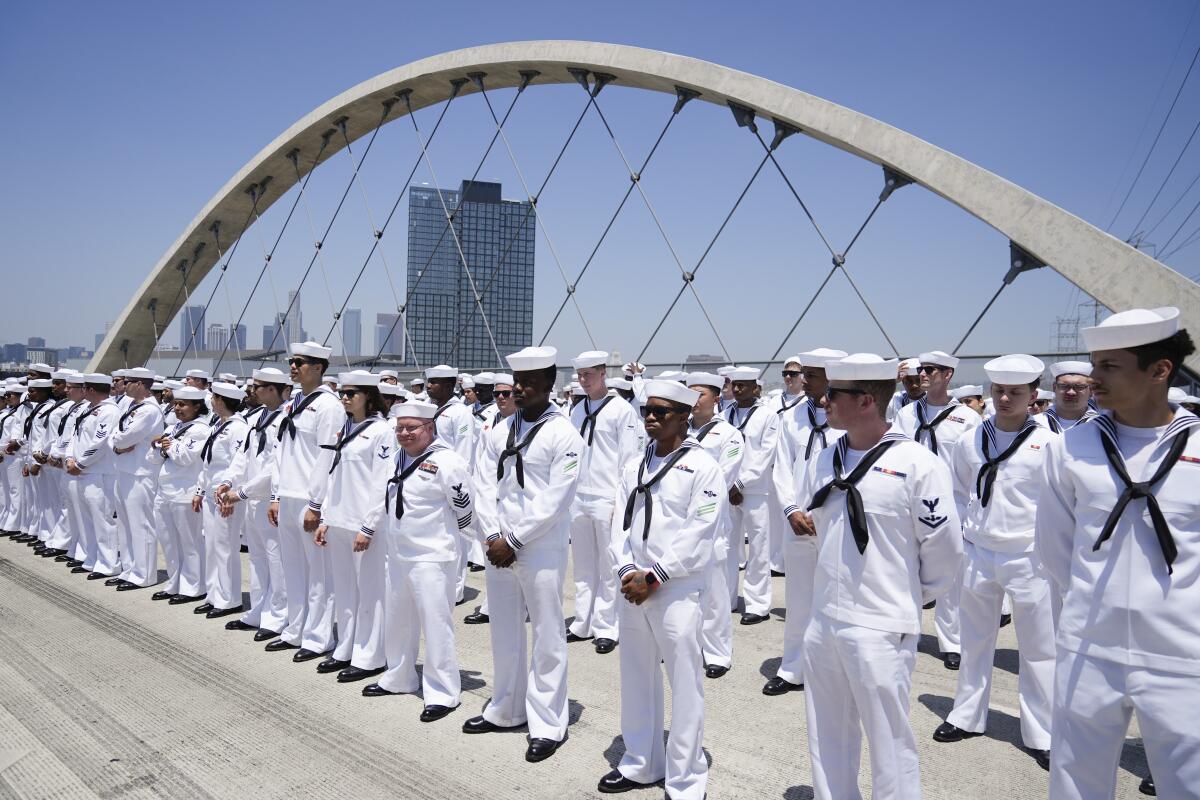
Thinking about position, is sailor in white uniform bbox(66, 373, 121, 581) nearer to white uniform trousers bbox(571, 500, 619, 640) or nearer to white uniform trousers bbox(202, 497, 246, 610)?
white uniform trousers bbox(202, 497, 246, 610)

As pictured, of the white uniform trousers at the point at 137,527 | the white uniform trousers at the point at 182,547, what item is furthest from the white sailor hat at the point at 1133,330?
the white uniform trousers at the point at 137,527

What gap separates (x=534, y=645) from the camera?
4.52 m

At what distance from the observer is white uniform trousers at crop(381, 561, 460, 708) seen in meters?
4.94

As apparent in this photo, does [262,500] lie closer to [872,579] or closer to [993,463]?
[872,579]

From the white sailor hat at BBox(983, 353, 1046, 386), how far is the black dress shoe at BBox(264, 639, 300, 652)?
5478 millimetres

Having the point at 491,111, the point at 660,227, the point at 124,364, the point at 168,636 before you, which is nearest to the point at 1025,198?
the point at 660,227

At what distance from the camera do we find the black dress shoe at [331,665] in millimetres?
5768

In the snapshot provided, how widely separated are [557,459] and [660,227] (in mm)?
11647

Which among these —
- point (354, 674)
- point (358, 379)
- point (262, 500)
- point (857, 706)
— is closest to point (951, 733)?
point (857, 706)

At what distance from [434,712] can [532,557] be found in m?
1.22

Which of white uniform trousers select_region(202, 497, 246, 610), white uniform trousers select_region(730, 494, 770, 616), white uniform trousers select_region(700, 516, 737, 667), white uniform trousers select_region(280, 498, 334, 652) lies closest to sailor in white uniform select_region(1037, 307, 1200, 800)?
white uniform trousers select_region(700, 516, 737, 667)

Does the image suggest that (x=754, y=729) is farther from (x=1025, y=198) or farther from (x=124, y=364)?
(x=124, y=364)

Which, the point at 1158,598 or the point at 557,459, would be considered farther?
the point at 557,459

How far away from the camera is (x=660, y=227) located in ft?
51.0
